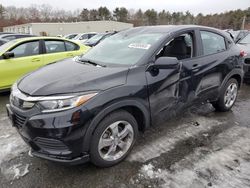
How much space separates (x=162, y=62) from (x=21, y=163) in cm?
221

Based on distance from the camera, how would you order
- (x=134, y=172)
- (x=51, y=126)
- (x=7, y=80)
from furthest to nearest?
(x=7, y=80) < (x=134, y=172) < (x=51, y=126)

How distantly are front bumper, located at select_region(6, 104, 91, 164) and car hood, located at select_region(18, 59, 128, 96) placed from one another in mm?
249

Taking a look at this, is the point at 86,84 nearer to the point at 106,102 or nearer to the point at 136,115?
the point at 106,102

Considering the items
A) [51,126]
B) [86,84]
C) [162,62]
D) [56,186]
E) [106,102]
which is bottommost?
Result: [56,186]

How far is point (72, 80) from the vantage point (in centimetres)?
266

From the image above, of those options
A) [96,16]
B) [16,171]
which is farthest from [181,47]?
[96,16]

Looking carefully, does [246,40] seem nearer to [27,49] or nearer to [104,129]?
[27,49]

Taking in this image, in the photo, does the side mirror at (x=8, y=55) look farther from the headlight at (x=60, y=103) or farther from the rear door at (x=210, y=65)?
the rear door at (x=210, y=65)

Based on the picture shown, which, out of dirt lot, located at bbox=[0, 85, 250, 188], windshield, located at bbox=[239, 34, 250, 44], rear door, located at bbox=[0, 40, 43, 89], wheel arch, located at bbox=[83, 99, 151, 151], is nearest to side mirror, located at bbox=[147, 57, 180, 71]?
wheel arch, located at bbox=[83, 99, 151, 151]

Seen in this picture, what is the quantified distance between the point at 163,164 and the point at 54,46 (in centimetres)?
483

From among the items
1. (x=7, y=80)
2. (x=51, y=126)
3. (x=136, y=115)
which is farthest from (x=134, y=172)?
(x=7, y=80)

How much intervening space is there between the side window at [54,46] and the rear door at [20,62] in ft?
0.78

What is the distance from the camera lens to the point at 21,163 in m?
3.05

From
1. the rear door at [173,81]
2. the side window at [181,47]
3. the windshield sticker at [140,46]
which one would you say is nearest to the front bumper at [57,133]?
the rear door at [173,81]
